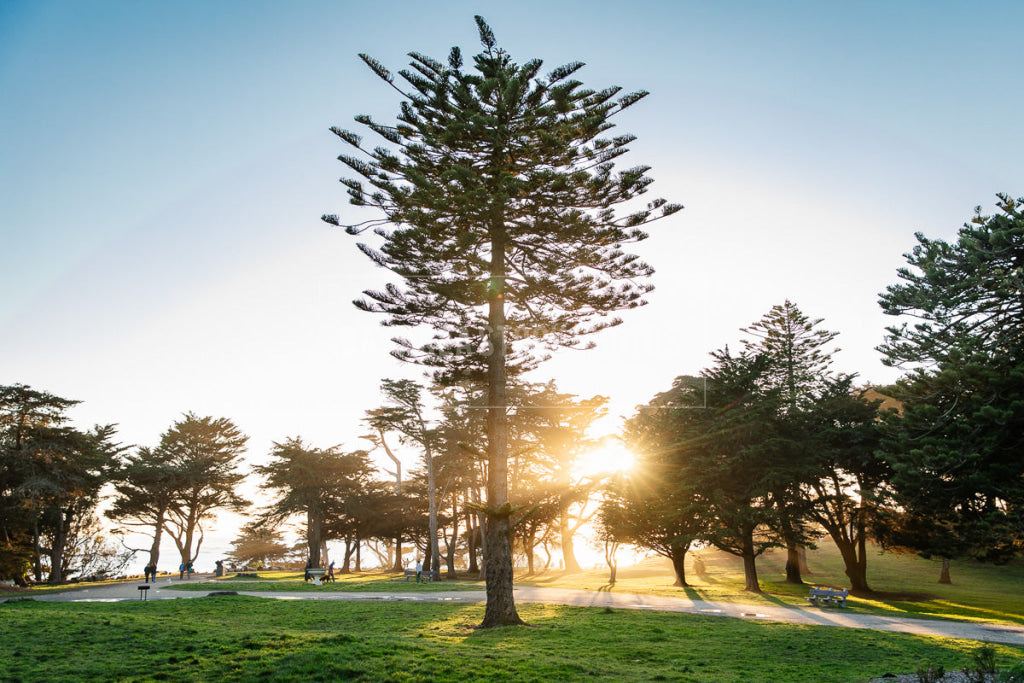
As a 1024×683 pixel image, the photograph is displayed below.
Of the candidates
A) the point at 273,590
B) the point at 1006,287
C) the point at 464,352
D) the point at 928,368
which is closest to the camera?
the point at 464,352

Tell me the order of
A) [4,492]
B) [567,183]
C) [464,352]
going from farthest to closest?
A: 1. [4,492]
2. [464,352]
3. [567,183]

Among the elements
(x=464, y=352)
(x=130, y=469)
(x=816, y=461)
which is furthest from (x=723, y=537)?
(x=130, y=469)

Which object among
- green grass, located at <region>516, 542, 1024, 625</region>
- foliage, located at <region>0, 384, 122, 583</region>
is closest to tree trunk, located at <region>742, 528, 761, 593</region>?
green grass, located at <region>516, 542, 1024, 625</region>

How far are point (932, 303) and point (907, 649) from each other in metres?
11.7

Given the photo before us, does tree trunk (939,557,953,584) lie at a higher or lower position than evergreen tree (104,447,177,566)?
lower

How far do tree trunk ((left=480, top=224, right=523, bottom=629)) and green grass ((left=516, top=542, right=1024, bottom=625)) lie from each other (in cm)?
966

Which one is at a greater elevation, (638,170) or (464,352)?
(638,170)

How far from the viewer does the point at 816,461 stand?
23.9m

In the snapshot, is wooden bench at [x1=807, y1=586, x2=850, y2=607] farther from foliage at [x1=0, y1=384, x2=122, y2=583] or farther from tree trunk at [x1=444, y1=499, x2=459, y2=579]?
foliage at [x1=0, y1=384, x2=122, y2=583]

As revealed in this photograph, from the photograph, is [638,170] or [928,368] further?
[928,368]

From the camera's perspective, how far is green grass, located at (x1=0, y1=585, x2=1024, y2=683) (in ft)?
23.6

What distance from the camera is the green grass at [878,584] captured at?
1934 centimetres

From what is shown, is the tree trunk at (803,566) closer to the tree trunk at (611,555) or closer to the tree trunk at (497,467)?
the tree trunk at (611,555)

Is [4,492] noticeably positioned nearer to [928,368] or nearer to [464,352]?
[464,352]
